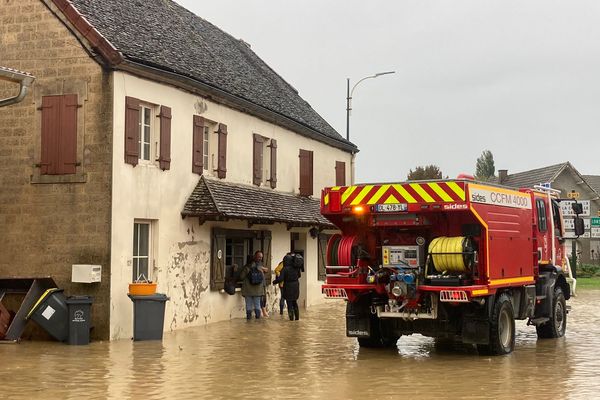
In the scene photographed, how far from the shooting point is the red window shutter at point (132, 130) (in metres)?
15.6

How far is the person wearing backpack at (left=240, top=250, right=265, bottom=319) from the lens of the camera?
1903 cm

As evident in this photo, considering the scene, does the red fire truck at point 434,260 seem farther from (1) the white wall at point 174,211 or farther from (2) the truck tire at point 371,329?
(1) the white wall at point 174,211

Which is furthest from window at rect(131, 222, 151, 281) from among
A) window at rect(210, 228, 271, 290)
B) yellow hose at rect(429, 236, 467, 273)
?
yellow hose at rect(429, 236, 467, 273)

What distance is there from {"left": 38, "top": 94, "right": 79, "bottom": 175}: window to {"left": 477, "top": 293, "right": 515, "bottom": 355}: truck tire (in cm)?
841

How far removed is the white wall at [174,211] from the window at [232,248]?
0.70 ft

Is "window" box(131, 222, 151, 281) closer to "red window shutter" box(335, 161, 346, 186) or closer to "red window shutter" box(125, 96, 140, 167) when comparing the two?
"red window shutter" box(125, 96, 140, 167)

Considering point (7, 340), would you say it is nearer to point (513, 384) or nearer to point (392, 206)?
point (392, 206)

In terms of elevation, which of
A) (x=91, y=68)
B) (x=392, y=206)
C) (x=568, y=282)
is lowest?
(x=568, y=282)

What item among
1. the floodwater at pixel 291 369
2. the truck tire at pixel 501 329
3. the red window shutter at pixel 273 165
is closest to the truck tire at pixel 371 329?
the floodwater at pixel 291 369

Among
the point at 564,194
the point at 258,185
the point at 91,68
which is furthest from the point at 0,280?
the point at 564,194

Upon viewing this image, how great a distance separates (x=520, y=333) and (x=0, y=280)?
34.4 ft

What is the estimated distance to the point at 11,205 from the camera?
52.1ft

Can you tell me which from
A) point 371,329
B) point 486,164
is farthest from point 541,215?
point 486,164

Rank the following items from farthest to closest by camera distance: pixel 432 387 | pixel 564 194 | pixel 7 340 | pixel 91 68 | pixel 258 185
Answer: pixel 564 194, pixel 258 185, pixel 91 68, pixel 7 340, pixel 432 387
